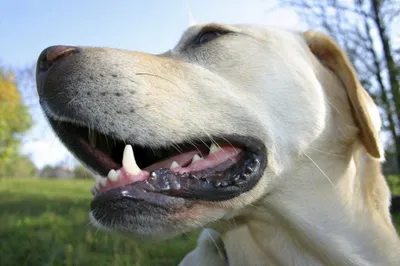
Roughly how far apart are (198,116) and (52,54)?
74cm

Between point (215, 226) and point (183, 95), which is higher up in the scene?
point (183, 95)

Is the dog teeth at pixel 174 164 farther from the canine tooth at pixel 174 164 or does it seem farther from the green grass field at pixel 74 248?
the green grass field at pixel 74 248

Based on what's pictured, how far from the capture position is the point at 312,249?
96.0 inches

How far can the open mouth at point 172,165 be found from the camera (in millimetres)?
1950

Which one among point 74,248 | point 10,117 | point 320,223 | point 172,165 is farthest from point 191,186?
point 10,117

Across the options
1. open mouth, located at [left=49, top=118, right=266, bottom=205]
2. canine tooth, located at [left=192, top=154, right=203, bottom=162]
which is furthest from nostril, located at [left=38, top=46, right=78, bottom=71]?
canine tooth, located at [left=192, top=154, right=203, bottom=162]

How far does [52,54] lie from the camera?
2.07m

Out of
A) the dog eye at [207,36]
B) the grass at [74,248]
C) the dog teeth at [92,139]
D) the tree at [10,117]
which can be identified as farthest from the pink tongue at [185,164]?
the tree at [10,117]

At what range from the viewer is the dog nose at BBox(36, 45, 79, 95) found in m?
2.07

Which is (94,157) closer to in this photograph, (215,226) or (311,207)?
(215,226)

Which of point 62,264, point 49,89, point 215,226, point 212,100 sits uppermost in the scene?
point 49,89

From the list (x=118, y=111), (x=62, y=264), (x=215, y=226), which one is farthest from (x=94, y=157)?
(x=62, y=264)

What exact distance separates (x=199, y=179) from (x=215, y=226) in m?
0.55

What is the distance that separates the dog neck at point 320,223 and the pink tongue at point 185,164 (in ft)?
1.20
